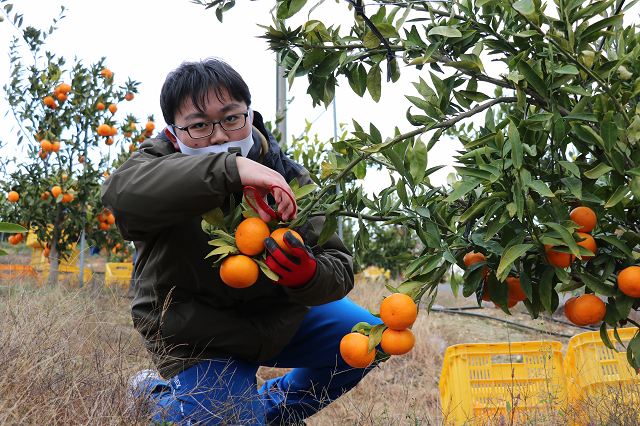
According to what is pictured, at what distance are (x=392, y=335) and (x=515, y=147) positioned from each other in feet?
1.69

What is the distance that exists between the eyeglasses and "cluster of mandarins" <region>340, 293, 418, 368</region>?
848 millimetres

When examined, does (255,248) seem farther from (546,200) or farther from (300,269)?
(546,200)

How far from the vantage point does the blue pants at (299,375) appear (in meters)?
1.66

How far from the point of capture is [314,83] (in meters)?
1.35

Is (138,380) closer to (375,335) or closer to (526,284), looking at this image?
(375,335)

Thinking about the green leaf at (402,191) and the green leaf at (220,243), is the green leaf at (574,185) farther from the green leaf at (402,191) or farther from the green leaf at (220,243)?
the green leaf at (220,243)

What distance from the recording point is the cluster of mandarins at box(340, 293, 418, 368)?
1.09 metres

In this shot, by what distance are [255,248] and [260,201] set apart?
0.42 feet

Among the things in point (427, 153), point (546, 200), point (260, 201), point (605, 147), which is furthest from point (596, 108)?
point (260, 201)

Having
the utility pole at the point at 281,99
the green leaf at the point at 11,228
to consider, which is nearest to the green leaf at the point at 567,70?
the green leaf at the point at 11,228

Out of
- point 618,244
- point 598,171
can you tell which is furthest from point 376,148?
point 618,244

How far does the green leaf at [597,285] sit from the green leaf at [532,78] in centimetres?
43

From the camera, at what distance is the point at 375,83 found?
4.33ft

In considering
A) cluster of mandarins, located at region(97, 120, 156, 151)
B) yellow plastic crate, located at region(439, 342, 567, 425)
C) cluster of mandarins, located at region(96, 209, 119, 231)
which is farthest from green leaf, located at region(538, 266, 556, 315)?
cluster of mandarins, located at region(96, 209, 119, 231)
